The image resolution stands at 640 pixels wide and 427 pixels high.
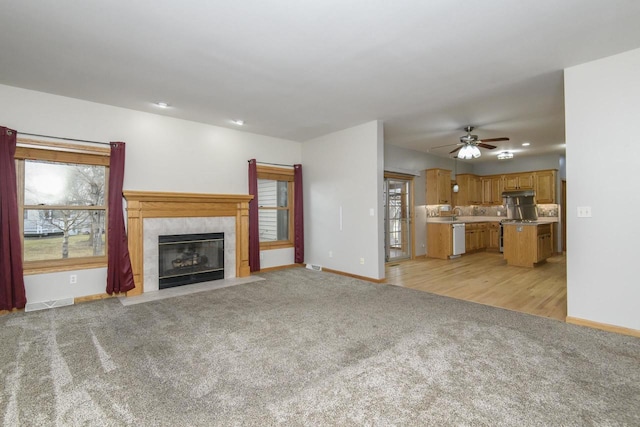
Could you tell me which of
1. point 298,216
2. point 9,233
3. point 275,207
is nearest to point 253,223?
point 275,207

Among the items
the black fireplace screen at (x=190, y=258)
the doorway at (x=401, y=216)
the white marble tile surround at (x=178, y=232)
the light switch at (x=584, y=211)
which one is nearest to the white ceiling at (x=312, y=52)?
the light switch at (x=584, y=211)

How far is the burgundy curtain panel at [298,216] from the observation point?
6344 millimetres

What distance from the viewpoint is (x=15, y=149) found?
3582mm

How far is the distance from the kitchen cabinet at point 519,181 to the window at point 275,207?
652 cm

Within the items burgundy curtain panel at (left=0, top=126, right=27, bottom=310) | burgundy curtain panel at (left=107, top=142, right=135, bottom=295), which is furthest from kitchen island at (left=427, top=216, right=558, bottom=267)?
burgundy curtain panel at (left=0, top=126, right=27, bottom=310)

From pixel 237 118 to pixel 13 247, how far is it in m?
3.33

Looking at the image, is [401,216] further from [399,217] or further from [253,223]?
[253,223]

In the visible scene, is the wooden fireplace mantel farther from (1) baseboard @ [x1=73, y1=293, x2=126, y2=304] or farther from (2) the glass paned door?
(2) the glass paned door

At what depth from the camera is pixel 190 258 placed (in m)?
5.04

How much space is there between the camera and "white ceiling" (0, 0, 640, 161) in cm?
227

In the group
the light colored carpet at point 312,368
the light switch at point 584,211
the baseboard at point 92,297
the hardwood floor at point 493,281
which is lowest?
the hardwood floor at point 493,281

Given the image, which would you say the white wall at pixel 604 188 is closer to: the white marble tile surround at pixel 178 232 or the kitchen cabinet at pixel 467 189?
the white marble tile surround at pixel 178 232

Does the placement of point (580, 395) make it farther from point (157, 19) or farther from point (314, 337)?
point (157, 19)

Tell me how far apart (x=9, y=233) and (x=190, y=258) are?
7.22ft
